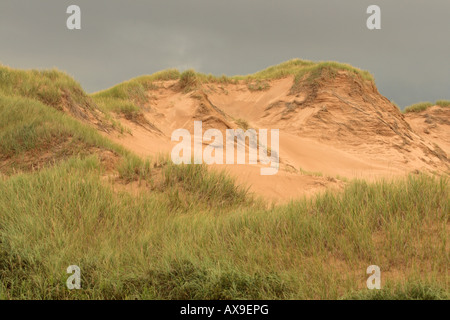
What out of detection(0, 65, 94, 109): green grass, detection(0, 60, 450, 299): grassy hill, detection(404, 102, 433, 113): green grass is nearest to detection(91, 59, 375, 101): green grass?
detection(0, 65, 94, 109): green grass

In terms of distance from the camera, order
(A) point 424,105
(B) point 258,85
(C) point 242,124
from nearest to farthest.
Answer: (C) point 242,124 < (B) point 258,85 < (A) point 424,105

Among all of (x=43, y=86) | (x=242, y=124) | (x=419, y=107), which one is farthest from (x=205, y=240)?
(x=419, y=107)

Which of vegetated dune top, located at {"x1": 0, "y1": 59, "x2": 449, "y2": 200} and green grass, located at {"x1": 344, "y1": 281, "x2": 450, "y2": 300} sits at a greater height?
vegetated dune top, located at {"x1": 0, "y1": 59, "x2": 449, "y2": 200}

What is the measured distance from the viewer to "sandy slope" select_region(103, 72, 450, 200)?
→ 1274 cm

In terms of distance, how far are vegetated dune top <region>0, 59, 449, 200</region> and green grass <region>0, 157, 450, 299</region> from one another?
4076 millimetres

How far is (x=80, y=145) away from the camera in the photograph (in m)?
6.98

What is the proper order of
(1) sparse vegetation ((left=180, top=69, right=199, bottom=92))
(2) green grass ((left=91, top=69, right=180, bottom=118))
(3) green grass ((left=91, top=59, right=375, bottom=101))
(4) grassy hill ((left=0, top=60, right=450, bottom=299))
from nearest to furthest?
(4) grassy hill ((left=0, top=60, right=450, bottom=299)) → (2) green grass ((left=91, top=69, right=180, bottom=118)) → (3) green grass ((left=91, top=59, right=375, bottom=101)) → (1) sparse vegetation ((left=180, top=69, right=199, bottom=92))

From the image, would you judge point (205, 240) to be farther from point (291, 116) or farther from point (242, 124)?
point (291, 116)

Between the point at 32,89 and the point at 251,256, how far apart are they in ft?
28.6

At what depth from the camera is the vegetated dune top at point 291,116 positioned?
10.0m

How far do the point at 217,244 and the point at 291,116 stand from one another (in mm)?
14657

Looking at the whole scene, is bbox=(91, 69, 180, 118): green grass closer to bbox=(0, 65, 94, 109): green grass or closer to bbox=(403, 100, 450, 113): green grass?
bbox=(0, 65, 94, 109): green grass

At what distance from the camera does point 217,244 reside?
139 inches
